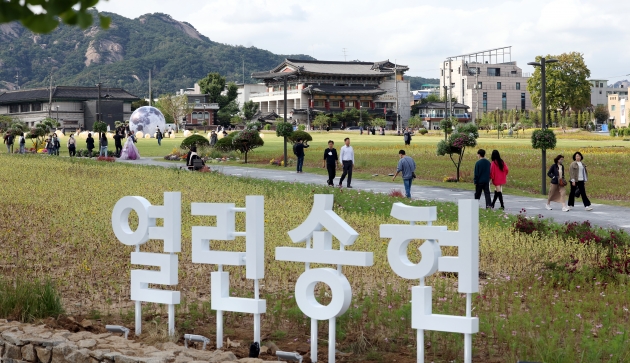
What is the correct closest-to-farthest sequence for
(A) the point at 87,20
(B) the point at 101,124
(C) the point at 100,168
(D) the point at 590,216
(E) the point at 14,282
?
1. (A) the point at 87,20
2. (E) the point at 14,282
3. (D) the point at 590,216
4. (C) the point at 100,168
5. (B) the point at 101,124

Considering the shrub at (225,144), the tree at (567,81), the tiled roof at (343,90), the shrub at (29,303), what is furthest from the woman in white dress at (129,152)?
the tree at (567,81)

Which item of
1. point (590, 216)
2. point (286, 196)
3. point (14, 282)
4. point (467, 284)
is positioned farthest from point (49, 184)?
point (467, 284)

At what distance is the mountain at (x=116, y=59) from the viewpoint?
551 ft

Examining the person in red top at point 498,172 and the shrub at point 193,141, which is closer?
the person in red top at point 498,172

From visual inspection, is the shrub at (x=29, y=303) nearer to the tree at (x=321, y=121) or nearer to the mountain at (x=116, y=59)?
the tree at (x=321, y=121)

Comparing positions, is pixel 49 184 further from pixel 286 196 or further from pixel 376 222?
pixel 376 222

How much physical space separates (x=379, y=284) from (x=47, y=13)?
670 cm

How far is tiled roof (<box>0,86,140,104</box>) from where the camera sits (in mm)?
96838

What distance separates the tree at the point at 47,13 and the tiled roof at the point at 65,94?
94341 millimetres

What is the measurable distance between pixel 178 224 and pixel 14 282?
2.96 meters

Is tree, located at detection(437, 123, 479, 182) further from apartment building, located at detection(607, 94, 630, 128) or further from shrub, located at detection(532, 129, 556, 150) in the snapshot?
apartment building, located at detection(607, 94, 630, 128)

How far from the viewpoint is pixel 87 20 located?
3662 mm

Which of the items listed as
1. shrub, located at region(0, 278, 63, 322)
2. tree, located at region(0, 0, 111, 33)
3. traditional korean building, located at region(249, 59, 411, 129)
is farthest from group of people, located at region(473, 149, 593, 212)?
traditional korean building, located at region(249, 59, 411, 129)

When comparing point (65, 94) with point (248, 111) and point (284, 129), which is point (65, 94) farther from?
point (284, 129)
